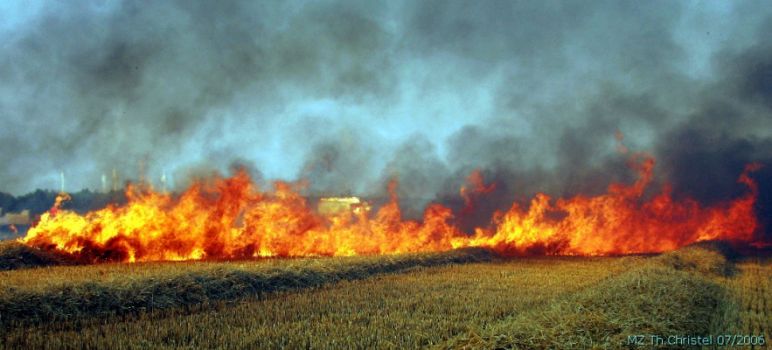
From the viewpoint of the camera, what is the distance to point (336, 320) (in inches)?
410

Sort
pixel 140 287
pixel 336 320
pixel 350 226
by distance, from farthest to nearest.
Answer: pixel 350 226 → pixel 140 287 → pixel 336 320

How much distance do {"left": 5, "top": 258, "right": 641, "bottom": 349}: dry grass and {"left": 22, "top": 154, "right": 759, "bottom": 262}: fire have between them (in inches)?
500

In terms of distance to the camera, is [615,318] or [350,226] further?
[350,226]

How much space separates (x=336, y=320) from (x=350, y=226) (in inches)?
831

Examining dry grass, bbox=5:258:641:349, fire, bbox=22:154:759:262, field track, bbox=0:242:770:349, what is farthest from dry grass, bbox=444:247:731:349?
fire, bbox=22:154:759:262

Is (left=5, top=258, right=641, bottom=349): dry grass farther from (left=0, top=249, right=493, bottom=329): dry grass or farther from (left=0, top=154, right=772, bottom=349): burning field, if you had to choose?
(left=0, top=249, right=493, bottom=329): dry grass

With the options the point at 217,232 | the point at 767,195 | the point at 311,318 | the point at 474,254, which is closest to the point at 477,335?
the point at 311,318

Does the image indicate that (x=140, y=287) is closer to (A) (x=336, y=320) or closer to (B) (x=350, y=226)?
(A) (x=336, y=320)

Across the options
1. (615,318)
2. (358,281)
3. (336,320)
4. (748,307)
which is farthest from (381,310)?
(748,307)

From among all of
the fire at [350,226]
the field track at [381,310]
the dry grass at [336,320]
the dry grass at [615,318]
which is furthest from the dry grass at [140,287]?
the dry grass at [615,318]

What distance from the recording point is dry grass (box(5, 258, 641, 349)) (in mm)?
8578

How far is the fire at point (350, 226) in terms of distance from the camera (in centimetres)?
2405

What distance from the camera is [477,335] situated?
8.27 m

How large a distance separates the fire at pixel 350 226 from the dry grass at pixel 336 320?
12.7 meters
